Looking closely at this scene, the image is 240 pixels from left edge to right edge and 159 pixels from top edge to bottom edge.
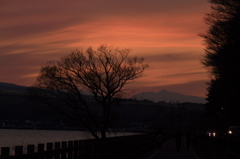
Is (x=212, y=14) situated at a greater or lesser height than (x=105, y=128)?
greater

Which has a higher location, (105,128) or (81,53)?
(81,53)

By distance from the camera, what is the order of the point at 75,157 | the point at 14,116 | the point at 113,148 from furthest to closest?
the point at 14,116 < the point at 113,148 < the point at 75,157

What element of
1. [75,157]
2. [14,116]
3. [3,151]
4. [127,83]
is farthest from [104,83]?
[14,116]

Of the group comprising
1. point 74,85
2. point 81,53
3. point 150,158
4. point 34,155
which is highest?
point 81,53

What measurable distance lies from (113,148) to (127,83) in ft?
140

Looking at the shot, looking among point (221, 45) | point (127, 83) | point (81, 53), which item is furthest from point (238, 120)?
point (221, 45)

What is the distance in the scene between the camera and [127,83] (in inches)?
2397

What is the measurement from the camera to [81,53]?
60.5 m

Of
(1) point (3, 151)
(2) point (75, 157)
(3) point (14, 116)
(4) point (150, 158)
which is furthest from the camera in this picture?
(3) point (14, 116)

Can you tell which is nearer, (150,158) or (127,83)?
(150,158)

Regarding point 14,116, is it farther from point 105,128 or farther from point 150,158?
point 150,158

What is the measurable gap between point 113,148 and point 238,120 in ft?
235

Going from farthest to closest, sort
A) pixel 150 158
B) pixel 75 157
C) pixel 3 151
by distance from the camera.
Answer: pixel 150 158 → pixel 75 157 → pixel 3 151

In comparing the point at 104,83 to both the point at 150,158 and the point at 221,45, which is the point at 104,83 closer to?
the point at 221,45
